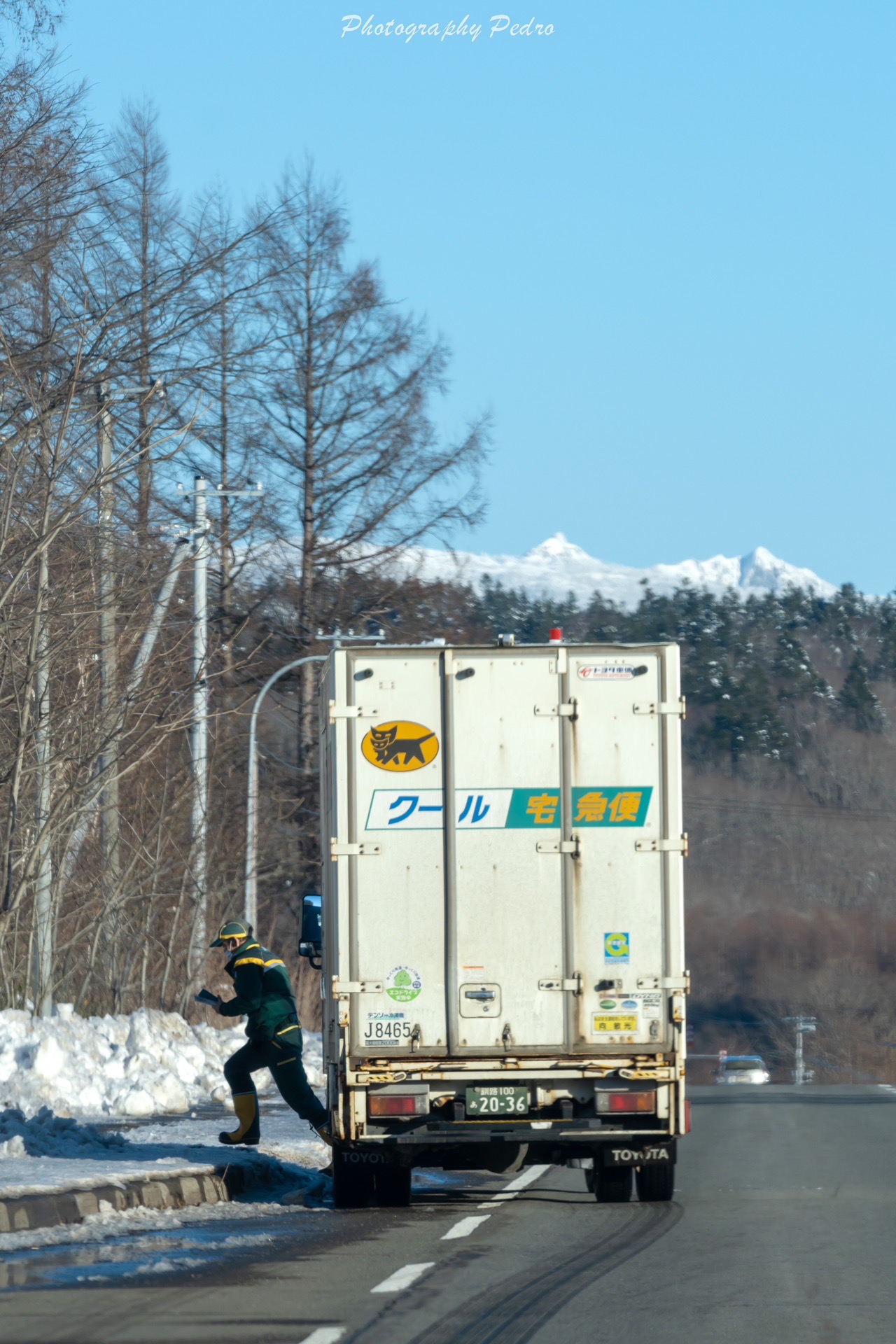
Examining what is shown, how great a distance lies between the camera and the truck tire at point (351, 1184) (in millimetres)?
11992

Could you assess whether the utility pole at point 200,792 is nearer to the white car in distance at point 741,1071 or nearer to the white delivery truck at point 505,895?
the white delivery truck at point 505,895

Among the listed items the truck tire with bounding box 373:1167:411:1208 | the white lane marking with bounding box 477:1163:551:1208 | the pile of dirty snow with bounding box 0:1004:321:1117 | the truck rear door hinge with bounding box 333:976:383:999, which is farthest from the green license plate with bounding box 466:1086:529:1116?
the pile of dirty snow with bounding box 0:1004:321:1117

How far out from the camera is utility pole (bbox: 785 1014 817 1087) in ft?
284

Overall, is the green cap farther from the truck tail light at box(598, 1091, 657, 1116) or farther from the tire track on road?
the tire track on road

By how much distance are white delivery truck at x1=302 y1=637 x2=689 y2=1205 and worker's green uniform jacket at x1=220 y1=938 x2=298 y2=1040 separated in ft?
8.43

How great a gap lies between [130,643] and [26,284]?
599 centimetres

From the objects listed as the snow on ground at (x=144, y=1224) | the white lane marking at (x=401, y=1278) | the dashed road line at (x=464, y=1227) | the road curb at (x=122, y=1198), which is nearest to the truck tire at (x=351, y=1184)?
the snow on ground at (x=144, y=1224)

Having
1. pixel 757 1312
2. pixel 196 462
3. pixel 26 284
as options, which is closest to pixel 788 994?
pixel 196 462

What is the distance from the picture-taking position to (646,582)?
13400 centimetres

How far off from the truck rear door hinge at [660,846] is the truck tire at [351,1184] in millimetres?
2737

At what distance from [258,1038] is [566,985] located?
3544 millimetres

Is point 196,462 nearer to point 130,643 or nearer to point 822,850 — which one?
point 130,643

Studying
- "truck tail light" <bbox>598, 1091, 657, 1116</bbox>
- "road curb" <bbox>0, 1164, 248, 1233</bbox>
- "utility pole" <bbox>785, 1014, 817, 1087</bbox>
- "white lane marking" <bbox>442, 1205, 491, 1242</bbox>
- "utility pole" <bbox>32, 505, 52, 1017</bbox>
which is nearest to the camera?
"road curb" <bbox>0, 1164, 248, 1233</bbox>

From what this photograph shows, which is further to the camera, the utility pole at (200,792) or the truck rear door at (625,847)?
the utility pole at (200,792)
